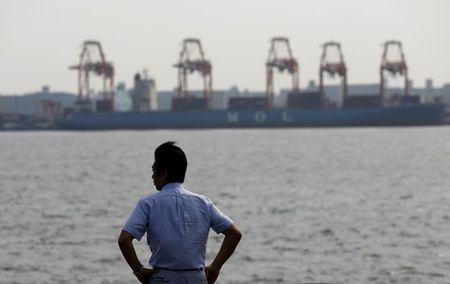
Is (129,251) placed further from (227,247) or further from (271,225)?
(271,225)

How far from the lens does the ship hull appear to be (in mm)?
179375

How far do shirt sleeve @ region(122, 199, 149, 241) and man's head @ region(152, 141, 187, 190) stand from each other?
0.19 m

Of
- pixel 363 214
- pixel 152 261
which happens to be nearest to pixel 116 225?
pixel 363 214

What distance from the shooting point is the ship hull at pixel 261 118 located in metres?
179

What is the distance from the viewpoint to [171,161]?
6.48 m

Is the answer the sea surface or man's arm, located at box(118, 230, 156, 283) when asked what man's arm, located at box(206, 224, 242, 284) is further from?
the sea surface

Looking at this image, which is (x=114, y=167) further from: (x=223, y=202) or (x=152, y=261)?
(x=152, y=261)

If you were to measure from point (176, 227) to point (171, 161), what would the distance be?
401mm

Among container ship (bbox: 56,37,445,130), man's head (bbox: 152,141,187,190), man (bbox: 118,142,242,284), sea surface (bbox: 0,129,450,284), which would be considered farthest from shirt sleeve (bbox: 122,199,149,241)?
container ship (bbox: 56,37,445,130)

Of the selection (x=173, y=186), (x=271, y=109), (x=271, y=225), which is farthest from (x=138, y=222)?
(x=271, y=109)

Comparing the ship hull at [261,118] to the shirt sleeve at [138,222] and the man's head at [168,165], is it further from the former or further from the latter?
the shirt sleeve at [138,222]

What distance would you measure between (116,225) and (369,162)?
5046cm

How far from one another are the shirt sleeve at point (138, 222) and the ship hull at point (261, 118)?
6800 inches

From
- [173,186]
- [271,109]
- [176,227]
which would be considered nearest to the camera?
[176,227]
